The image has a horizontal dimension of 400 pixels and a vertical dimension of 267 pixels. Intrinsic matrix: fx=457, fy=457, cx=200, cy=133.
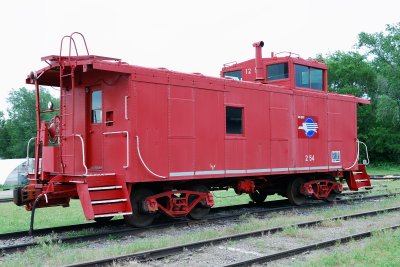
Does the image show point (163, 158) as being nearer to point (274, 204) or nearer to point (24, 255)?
point (24, 255)

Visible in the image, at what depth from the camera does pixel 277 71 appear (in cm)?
1382

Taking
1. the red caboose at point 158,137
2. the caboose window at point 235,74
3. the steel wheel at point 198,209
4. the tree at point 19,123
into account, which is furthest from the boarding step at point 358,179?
the tree at point 19,123

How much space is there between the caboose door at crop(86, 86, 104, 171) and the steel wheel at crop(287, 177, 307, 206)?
624 centimetres

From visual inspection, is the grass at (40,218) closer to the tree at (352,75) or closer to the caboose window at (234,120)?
the caboose window at (234,120)

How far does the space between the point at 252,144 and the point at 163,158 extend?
294cm

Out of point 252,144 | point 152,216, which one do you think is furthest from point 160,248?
point 252,144

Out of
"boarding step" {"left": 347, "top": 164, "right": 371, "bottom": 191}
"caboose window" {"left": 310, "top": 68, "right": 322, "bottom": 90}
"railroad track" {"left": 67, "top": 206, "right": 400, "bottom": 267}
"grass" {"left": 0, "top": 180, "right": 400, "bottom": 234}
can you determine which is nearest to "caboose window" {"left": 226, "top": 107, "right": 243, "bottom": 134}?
"railroad track" {"left": 67, "top": 206, "right": 400, "bottom": 267}

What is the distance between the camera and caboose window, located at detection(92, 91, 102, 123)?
34.1 feet

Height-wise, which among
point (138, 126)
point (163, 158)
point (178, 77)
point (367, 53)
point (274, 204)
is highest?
point (367, 53)

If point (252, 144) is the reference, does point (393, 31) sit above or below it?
above

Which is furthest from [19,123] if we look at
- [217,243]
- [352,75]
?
[217,243]

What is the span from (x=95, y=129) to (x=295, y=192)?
665cm

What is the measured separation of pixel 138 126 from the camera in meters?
Answer: 9.66

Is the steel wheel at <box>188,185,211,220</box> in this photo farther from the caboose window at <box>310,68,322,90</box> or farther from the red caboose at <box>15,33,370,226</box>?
the caboose window at <box>310,68,322,90</box>
